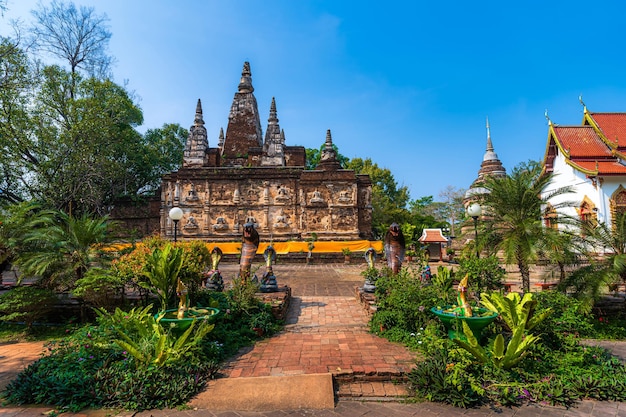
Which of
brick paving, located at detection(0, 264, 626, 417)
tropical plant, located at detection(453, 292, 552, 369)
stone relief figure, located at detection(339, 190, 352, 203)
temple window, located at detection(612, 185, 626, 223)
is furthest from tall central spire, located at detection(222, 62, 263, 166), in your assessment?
tropical plant, located at detection(453, 292, 552, 369)

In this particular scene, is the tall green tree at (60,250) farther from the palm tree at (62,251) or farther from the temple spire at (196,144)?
the temple spire at (196,144)

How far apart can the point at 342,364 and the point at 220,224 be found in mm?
21821

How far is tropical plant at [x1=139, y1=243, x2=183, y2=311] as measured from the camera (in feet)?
19.2

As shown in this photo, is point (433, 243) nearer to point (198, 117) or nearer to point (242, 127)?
point (242, 127)

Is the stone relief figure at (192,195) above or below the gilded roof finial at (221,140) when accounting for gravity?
below

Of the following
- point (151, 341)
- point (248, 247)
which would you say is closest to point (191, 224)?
point (248, 247)

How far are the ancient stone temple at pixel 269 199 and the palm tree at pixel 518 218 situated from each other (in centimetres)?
1583

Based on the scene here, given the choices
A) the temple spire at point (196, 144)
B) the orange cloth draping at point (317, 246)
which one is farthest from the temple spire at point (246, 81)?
the orange cloth draping at point (317, 246)

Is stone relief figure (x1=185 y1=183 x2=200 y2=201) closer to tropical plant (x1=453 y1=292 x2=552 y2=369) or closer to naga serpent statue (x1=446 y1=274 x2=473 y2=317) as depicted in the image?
naga serpent statue (x1=446 y1=274 x2=473 y2=317)

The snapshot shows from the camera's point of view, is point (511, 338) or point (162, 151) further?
point (162, 151)

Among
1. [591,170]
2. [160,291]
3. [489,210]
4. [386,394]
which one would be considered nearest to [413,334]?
[386,394]

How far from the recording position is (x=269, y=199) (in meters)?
25.4

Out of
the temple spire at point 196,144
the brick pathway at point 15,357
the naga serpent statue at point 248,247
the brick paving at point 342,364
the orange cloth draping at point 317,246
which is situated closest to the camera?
the brick paving at point 342,364

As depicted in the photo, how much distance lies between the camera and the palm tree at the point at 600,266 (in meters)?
6.28
